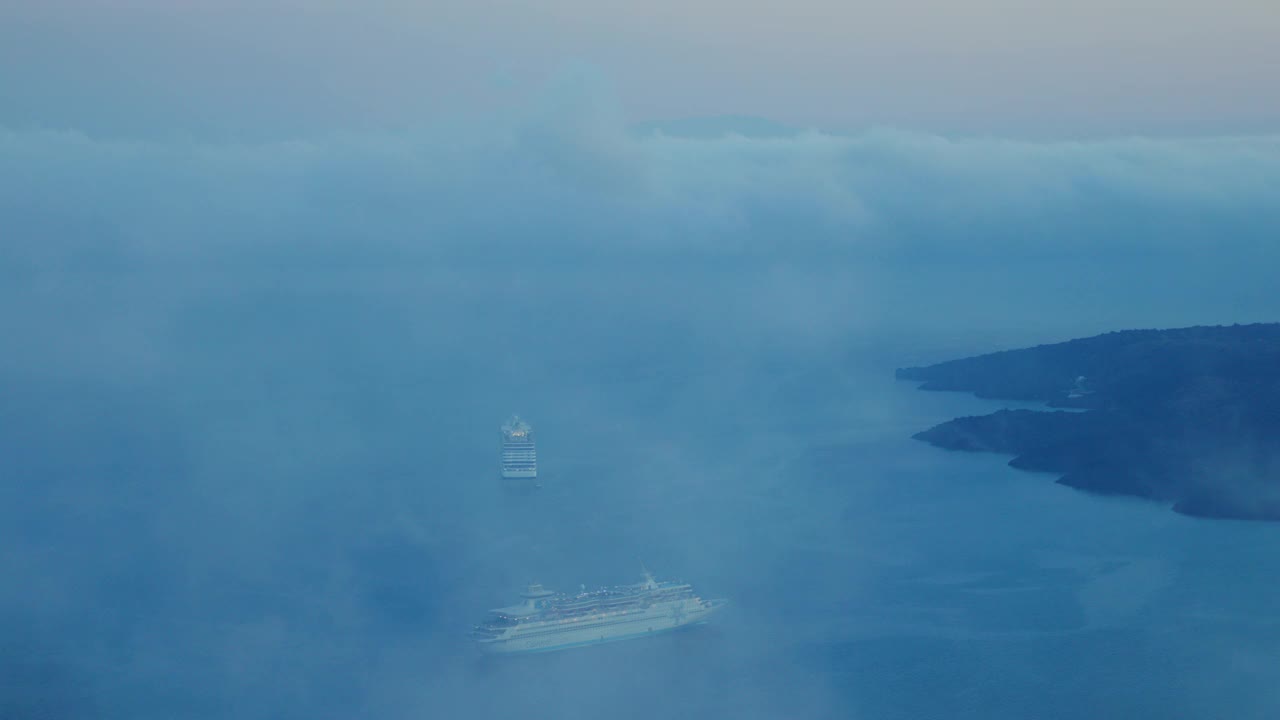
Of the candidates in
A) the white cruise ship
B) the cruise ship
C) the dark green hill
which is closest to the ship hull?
the cruise ship

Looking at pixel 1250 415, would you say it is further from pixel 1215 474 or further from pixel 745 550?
pixel 745 550

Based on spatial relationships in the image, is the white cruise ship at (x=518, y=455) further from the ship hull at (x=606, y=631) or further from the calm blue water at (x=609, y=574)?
the ship hull at (x=606, y=631)

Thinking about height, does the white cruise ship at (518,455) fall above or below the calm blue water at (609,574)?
above

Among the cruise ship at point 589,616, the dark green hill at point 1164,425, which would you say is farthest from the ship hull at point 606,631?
the dark green hill at point 1164,425

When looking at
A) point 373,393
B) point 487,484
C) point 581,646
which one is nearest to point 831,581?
point 581,646

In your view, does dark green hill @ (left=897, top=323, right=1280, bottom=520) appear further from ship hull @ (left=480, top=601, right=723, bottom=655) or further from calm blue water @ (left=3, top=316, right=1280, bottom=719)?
ship hull @ (left=480, top=601, right=723, bottom=655)

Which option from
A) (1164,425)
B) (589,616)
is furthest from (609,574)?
(1164,425)

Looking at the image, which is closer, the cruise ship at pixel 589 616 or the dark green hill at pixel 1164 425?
the cruise ship at pixel 589 616
